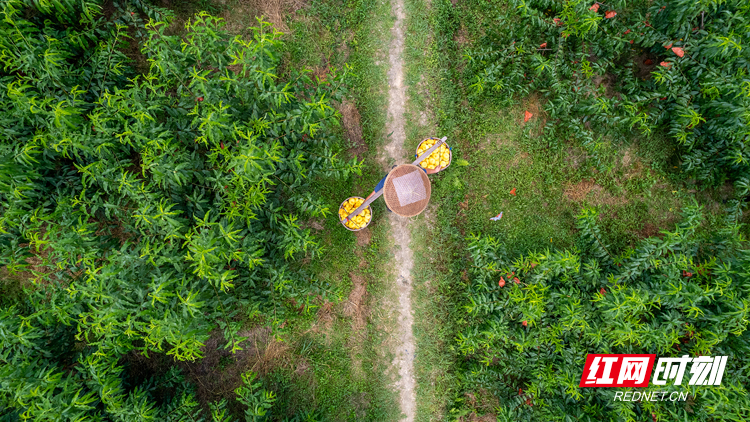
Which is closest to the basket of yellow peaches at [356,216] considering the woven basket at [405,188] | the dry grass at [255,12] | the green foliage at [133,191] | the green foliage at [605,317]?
the woven basket at [405,188]

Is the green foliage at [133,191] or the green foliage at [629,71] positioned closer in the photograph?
the green foliage at [133,191]

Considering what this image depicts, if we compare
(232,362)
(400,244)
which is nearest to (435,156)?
(400,244)

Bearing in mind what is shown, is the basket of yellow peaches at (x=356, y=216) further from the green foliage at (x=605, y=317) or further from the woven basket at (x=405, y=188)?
the green foliage at (x=605, y=317)

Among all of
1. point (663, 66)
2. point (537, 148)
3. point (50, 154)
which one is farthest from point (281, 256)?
point (663, 66)

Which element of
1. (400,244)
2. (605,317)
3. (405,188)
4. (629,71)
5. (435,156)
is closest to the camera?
(605,317)

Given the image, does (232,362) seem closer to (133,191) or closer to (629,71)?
(133,191)

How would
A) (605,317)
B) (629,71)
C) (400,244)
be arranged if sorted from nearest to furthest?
1. (605,317)
2. (629,71)
3. (400,244)

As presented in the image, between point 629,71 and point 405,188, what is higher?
point 629,71
